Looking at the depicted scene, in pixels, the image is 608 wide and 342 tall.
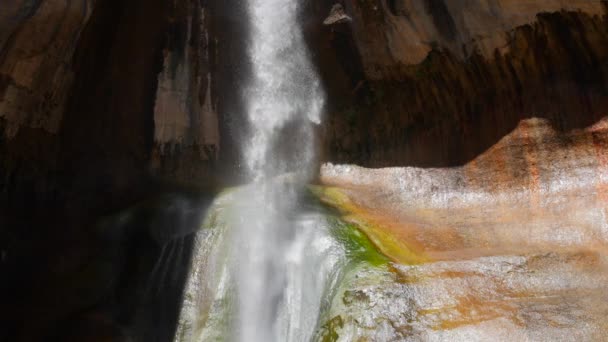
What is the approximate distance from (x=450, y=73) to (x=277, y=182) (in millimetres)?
3118

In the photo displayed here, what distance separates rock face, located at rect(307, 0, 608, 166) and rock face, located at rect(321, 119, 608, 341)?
0.36 m

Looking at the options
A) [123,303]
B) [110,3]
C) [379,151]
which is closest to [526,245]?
Result: [379,151]

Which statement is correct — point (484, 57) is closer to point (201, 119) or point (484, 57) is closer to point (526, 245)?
point (526, 245)

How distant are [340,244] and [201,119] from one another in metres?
4.97

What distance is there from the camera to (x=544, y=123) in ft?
23.7

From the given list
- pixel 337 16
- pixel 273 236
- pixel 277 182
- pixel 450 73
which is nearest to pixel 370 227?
pixel 273 236

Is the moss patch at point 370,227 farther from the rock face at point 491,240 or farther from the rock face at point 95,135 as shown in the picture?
the rock face at point 95,135

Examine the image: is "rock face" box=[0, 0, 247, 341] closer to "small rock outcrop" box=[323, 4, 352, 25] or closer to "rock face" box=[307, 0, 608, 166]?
"small rock outcrop" box=[323, 4, 352, 25]

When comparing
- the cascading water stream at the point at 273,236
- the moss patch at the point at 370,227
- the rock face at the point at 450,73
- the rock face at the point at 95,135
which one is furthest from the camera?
the rock face at the point at 95,135

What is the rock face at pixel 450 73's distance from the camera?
7055 millimetres

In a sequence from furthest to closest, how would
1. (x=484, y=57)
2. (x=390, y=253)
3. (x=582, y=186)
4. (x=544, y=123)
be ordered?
(x=484, y=57)
(x=544, y=123)
(x=582, y=186)
(x=390, y=253)

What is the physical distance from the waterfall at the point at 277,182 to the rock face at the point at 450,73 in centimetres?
46

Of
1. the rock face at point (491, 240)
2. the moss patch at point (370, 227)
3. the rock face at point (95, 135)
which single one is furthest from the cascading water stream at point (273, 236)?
the rock face at point (491, 240)

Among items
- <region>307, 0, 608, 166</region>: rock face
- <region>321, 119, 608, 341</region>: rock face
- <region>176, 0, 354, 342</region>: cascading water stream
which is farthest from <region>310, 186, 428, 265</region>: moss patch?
<region>307, 0, 608, 166</region>: rock face
